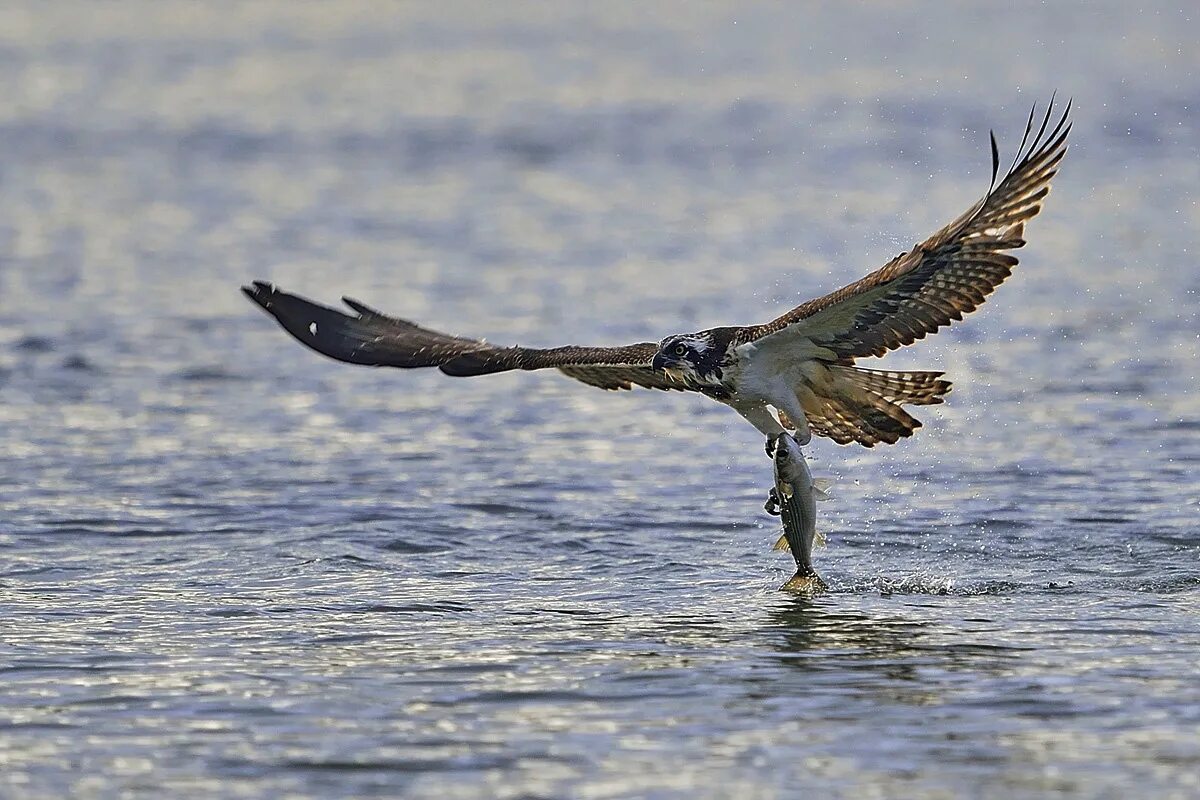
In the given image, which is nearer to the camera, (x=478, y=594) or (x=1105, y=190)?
(x=478, y=594)

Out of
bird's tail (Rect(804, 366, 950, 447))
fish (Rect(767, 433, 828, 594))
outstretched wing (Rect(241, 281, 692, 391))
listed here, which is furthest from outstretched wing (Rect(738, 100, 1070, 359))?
outstretched wing (Rect(241, 281, 692, 391))

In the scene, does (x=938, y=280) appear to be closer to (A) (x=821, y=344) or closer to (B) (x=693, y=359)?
(A) (x=821, y=344)

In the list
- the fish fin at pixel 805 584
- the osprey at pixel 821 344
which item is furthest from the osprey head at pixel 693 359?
the fish fin at pixel 805 584

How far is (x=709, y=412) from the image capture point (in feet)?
51.6

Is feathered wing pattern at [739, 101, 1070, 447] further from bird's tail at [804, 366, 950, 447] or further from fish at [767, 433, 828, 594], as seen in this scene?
fish at [767, 433, 828, 594]

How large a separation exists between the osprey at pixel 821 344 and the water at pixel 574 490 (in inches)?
37.9

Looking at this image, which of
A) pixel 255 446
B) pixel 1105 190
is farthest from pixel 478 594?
pixel 1105 190

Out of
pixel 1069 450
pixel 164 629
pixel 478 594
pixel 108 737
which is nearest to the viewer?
pixel 108 737

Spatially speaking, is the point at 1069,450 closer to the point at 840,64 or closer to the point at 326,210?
the point at 326,210

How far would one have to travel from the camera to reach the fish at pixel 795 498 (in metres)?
9.77

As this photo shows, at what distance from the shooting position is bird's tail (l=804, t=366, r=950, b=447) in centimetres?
1047

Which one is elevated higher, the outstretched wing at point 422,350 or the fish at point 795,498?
the outstretched wing at point 422,350

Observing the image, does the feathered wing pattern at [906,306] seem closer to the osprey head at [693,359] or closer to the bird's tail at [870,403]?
the bird's tail at [870,403]

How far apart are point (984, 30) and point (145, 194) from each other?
25.5 metres
